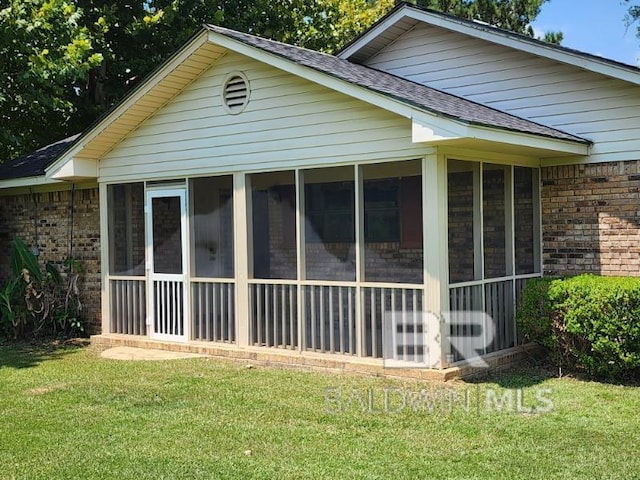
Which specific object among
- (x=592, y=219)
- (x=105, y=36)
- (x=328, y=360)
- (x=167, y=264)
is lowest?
(x=328, y=360)

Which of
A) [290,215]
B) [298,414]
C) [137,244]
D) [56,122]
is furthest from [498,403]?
[56,122]

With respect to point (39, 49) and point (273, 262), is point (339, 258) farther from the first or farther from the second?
point (39, 49)

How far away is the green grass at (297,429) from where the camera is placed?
5387mm

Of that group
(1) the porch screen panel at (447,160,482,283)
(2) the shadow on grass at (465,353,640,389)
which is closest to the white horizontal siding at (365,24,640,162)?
(1) the porch screen panel at (447,160,482,283)

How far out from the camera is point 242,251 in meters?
9.96

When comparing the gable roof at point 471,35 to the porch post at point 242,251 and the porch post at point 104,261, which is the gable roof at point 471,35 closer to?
the porch post at point 242,251

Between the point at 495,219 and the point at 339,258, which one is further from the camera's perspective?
the point at 339,258

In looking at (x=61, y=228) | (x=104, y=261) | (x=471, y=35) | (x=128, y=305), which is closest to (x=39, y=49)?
(x=61, y=228)

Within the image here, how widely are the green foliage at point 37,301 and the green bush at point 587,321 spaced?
23.7 ft

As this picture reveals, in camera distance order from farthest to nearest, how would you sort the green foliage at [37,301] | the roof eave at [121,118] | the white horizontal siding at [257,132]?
the green foliage at [37,301], the roof eave at [121,118], the white horizontal siding at [257,132]

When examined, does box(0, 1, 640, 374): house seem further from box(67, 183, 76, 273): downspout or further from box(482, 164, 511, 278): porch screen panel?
box(67, 183, 76, 273): downspout

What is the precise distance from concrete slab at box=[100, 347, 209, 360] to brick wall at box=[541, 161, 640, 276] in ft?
16.0

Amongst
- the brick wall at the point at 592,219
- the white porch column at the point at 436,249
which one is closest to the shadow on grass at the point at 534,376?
the white porch column at the point at 436,249

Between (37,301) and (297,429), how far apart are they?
23.9 feet
